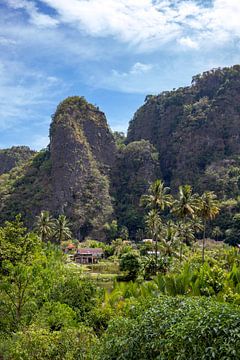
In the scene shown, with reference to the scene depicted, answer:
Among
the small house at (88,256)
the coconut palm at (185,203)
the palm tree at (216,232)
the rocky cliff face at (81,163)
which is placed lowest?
the small house at (88,256)

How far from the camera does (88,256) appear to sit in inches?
3066

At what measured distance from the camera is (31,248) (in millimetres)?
24469

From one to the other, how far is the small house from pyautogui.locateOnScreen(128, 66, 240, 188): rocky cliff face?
1938 inches

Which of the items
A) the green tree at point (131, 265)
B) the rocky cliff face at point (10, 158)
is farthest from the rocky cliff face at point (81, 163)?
the green tree at point (131, 265)

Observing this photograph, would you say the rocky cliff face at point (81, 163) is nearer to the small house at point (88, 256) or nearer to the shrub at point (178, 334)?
the small house at point (88, 256)

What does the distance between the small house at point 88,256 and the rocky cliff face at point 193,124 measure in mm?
49214

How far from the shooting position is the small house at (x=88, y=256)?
252 feet

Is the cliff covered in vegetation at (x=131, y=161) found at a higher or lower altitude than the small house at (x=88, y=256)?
higher

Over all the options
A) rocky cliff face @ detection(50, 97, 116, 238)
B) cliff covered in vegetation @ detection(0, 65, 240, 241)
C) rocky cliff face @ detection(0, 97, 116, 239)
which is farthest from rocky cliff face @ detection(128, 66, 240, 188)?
rocky cliff face @ detection(0, 97, 116, 239)

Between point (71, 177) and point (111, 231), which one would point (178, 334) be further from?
point (71, 177)

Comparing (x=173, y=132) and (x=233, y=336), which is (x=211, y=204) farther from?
(x=173, y=132)

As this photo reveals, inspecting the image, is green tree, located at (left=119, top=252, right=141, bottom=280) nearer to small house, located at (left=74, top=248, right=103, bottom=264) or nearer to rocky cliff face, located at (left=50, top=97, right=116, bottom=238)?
small house, located at (left=74, top=248, right=103, bottom=264)

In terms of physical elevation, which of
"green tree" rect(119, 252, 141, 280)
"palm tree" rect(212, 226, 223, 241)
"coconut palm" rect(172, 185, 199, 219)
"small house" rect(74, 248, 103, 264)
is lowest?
Result: "small house" rect(74, 248, 103, 264)

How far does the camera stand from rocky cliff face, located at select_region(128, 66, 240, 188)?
128 meters
